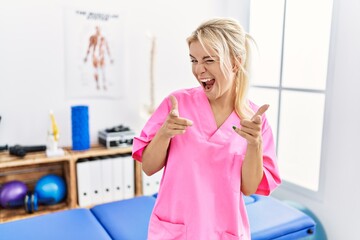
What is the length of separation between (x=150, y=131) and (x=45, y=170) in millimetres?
1703

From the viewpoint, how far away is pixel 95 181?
2324mm

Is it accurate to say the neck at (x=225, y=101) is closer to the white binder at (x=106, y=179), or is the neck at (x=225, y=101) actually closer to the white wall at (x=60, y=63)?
the white binder at (x=106, y=179)

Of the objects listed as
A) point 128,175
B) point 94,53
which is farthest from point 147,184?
point 94,53

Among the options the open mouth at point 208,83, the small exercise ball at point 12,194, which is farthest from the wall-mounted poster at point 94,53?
the open mouth at point 208,83

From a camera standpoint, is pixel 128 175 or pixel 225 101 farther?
pixel 128 175

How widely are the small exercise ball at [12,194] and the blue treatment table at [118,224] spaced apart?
1.79ft

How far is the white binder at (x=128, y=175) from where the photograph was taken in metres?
2.42

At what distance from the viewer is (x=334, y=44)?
2049 millimetres

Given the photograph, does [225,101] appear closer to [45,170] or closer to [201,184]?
[201,184]

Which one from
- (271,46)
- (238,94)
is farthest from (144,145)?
(271,46)

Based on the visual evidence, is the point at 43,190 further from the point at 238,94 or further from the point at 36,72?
the point at 238,94

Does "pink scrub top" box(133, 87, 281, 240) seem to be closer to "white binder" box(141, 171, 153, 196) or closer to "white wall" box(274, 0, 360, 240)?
"white wall" box(274, 0, 360, 240)

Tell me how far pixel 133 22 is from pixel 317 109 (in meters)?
1.63

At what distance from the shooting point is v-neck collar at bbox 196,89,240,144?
3.25ft
